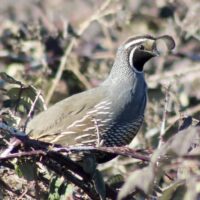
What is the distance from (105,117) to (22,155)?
2144mm

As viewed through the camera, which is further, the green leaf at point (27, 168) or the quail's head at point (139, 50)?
the quail's head at point (139, 50)

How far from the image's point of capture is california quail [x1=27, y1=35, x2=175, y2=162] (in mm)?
5027

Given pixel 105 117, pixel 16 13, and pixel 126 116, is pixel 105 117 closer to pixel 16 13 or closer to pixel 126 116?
pixel 126 116

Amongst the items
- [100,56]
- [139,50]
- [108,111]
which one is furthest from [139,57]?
[100,56]

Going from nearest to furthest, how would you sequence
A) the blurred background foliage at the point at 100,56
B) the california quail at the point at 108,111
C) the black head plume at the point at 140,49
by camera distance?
the california quail at the point at 108,111, the black head plume at the point at 140,49, the blurred background foliage at the point at 100,56

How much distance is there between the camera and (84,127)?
532 cm

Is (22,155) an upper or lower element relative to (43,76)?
upper

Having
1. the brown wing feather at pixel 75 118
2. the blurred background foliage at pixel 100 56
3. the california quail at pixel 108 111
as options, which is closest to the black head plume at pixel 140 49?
the california quail at pixel 108 111

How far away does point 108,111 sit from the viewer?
5.16m

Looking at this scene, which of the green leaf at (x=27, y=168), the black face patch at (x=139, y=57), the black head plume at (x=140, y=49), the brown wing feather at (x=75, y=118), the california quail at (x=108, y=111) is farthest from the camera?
the black face patch at (x=139, y=57)

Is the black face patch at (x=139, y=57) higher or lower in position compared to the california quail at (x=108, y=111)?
higher

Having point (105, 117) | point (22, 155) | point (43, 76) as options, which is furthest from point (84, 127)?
point (22, 155)

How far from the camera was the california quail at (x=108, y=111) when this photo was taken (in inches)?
198

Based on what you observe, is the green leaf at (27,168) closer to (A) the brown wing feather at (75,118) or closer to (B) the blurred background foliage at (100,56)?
(A) the brown wing feather at (75,118)
